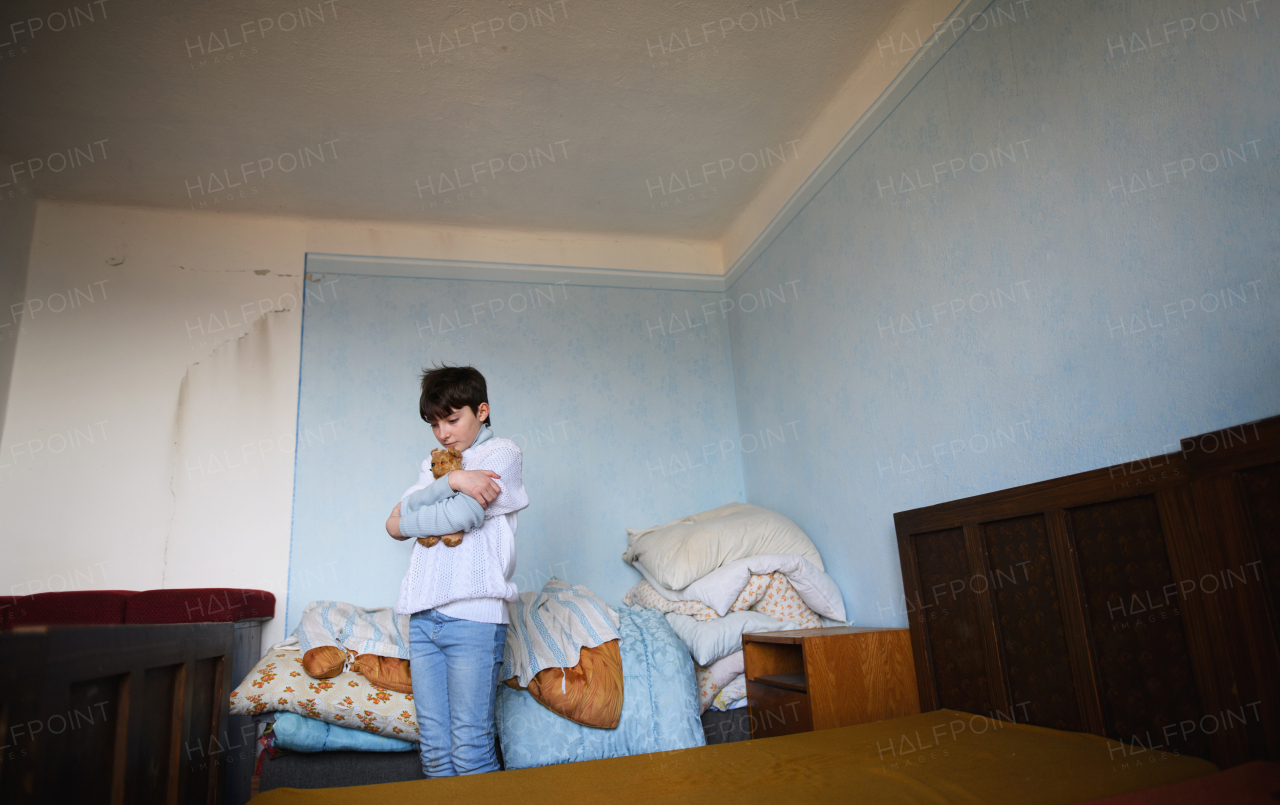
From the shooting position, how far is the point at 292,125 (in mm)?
2725

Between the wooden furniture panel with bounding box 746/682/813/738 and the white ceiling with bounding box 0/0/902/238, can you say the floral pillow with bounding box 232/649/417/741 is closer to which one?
the wooden furniture panel with bounding box 746/682/813/738

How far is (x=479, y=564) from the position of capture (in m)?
1.70

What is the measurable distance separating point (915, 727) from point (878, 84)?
1970mm

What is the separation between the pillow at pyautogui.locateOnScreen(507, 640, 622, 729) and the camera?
2.08 m

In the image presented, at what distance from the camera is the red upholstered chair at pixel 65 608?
82.9 inches

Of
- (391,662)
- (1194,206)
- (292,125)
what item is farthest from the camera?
(292,125)

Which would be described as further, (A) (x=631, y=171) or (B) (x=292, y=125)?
(A) (x=631, y=171)

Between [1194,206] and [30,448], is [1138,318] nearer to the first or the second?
[1194,206]

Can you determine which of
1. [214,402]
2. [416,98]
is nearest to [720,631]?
[416,98]

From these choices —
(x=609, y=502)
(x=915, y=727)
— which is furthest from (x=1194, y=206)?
(x=609, y=502)

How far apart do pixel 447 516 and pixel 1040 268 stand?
1520 mm

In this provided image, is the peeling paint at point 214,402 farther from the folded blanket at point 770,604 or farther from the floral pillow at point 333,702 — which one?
→ the folded blanket at point 770,604

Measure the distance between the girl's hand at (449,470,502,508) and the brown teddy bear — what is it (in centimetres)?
8

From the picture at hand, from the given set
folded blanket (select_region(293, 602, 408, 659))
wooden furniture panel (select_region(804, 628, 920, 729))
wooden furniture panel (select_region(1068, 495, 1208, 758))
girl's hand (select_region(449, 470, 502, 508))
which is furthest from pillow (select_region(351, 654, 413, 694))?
wooden furniture panel (select_region(1068, 495, 1208, 758))
